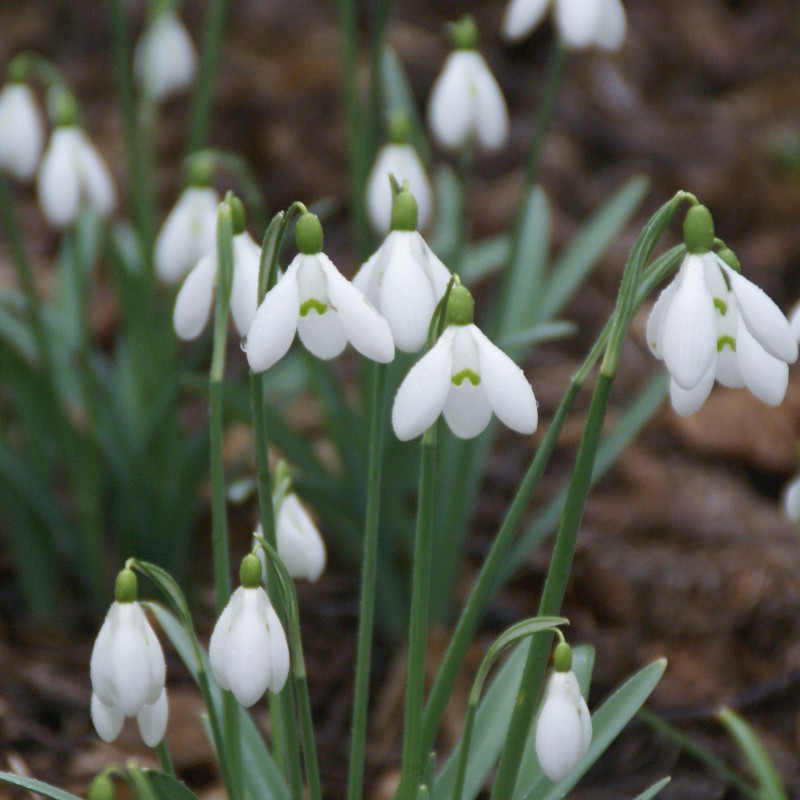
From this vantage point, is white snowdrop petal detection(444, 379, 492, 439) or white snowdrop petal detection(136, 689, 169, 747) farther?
white snowdrop petal detection(136, 689, 169, 747)

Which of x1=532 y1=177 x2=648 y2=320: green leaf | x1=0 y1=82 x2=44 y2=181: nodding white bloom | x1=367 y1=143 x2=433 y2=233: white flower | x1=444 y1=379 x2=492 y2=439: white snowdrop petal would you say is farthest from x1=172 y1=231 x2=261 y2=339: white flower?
x1=532 y1=177 x2=648 y2=320: green leaf

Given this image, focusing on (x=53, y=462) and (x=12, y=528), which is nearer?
(x=12, y=528)

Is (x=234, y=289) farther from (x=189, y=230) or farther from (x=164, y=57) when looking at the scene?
(x=164, y=57)

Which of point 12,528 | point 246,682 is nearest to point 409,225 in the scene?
point 246,682

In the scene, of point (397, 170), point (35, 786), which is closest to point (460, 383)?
point (35, 786)

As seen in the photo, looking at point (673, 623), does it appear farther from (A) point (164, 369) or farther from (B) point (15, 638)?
(B) point (15, 638)

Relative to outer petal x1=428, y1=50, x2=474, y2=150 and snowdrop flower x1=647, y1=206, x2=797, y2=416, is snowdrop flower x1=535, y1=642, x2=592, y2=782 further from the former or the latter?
outer petal x1=428, y1=50, x2=474, y2=150
